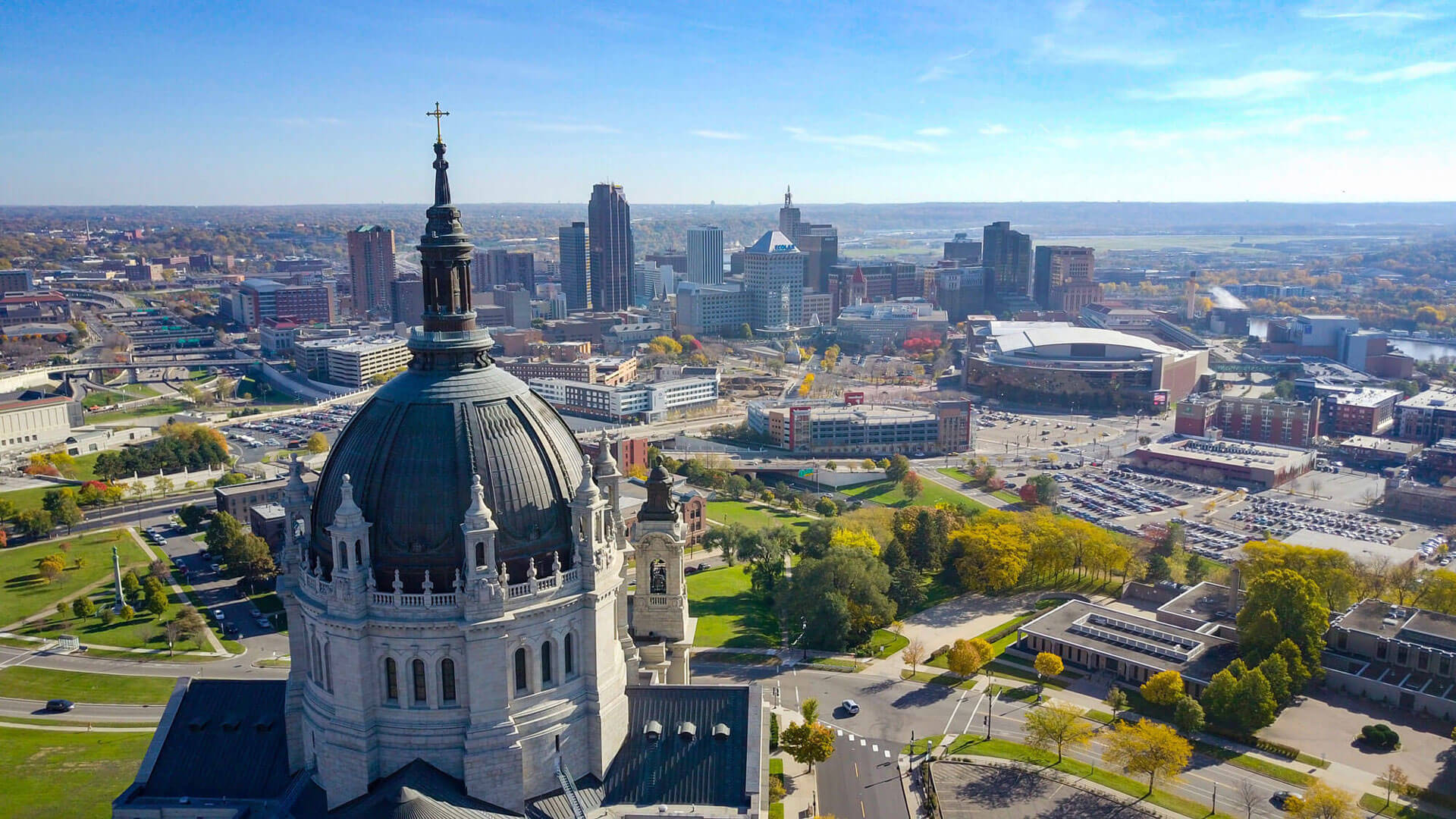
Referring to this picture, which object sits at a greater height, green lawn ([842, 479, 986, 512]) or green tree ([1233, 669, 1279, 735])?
green tree ([1233, 669, 1279, 735])

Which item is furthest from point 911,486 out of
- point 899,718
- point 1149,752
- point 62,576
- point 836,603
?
point 62,576

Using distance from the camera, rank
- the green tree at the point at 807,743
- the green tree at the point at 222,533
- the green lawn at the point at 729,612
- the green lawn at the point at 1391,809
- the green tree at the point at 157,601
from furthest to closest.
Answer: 1. the green tree at the point at 222,533
2. the green tree at the point at 157,601
3. the green lawn at the point at 729,612
4. the green tree at the point at 807,743
5. the green lawn at the point at 1391,809

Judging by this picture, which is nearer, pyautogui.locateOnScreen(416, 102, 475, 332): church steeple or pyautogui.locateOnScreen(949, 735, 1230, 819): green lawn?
pyautogui.locateOnScreen(416, 102, 475, 332): church steeple

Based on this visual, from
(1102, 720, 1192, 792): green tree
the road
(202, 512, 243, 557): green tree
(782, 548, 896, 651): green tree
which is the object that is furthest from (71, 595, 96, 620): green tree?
(1102, 720, 1192, 792): green tree

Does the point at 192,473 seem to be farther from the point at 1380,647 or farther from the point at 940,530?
the point at 1380,647

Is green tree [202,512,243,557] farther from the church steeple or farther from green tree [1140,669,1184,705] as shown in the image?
green tree [1140,669,1184,705]

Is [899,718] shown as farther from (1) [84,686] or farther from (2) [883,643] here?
(1) [84,686]

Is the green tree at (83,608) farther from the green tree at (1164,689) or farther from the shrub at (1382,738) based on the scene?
the shrub at (1382,738)

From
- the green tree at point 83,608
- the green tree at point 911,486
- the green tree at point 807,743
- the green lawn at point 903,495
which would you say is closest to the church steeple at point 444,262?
the green tree at point 807,743
